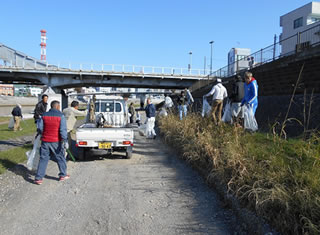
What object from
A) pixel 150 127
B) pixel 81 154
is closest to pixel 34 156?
pixel 81 154

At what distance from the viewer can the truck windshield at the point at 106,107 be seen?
10.4 m

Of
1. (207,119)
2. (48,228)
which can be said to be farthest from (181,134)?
(48,228)

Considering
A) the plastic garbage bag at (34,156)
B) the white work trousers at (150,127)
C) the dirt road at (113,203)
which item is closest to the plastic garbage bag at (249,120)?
the dirt road at (113,203)

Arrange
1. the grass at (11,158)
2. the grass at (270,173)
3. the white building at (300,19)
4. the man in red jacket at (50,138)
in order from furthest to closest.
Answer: the white building at (300,19), the grass at (11,158), the man in red jacket at (50,138), the grass at (270,173)

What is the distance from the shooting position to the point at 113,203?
432 cm

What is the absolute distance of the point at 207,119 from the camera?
9.05 meters

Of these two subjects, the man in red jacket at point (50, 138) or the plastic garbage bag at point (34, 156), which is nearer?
the man in red jacket at point (50, 138)

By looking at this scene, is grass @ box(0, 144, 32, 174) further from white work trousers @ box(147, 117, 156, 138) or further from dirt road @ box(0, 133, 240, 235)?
white work trousers @ box(147, 117, 156, 138)

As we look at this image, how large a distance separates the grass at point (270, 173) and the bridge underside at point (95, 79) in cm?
3790

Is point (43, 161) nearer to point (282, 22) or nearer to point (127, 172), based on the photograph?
point (127, 172)

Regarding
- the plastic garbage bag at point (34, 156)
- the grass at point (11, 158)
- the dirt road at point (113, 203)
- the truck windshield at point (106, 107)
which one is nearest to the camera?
the dirt road at point (113, 203)

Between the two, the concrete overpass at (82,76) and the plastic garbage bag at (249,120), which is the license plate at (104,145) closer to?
the plastic garbage bag at (249,120)

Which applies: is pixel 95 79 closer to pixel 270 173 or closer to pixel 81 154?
pixel 81 154

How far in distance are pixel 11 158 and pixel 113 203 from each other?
4900 millimetres
